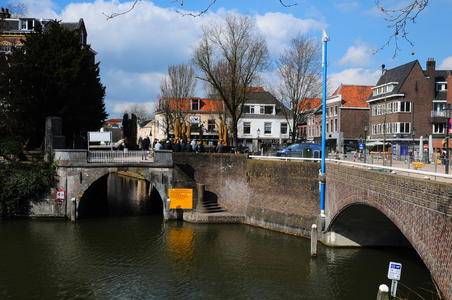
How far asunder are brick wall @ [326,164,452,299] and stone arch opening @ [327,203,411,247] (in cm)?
359

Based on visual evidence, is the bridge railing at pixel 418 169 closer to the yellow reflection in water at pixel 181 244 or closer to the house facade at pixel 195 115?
the yellow reflection in water at pixel 181 244

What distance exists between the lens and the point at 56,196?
25.6 metres

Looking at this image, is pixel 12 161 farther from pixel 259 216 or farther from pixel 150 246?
pixel 259 216

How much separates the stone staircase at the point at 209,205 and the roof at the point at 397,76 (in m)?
29.9

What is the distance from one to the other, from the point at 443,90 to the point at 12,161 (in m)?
47.8

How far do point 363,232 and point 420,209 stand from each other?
33.5ft

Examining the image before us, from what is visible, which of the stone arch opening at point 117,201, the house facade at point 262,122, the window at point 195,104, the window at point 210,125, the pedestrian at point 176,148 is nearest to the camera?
the stone arch opening at point 117,201

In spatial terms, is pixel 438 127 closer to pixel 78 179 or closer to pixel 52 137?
pixel 78 179

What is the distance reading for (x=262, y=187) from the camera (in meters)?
25.5

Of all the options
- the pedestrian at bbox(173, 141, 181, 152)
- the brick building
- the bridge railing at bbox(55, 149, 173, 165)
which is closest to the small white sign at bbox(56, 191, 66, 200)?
the bridge railing at bbox(55, 149, 173, 165)

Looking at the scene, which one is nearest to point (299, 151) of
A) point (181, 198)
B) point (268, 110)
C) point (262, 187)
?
point (262, 187)

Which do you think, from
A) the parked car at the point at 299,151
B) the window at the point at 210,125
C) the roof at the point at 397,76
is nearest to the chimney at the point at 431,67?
the roof at the point at 397,76

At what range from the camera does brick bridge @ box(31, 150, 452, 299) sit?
32.9 feet

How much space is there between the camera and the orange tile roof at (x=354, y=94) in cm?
5181
